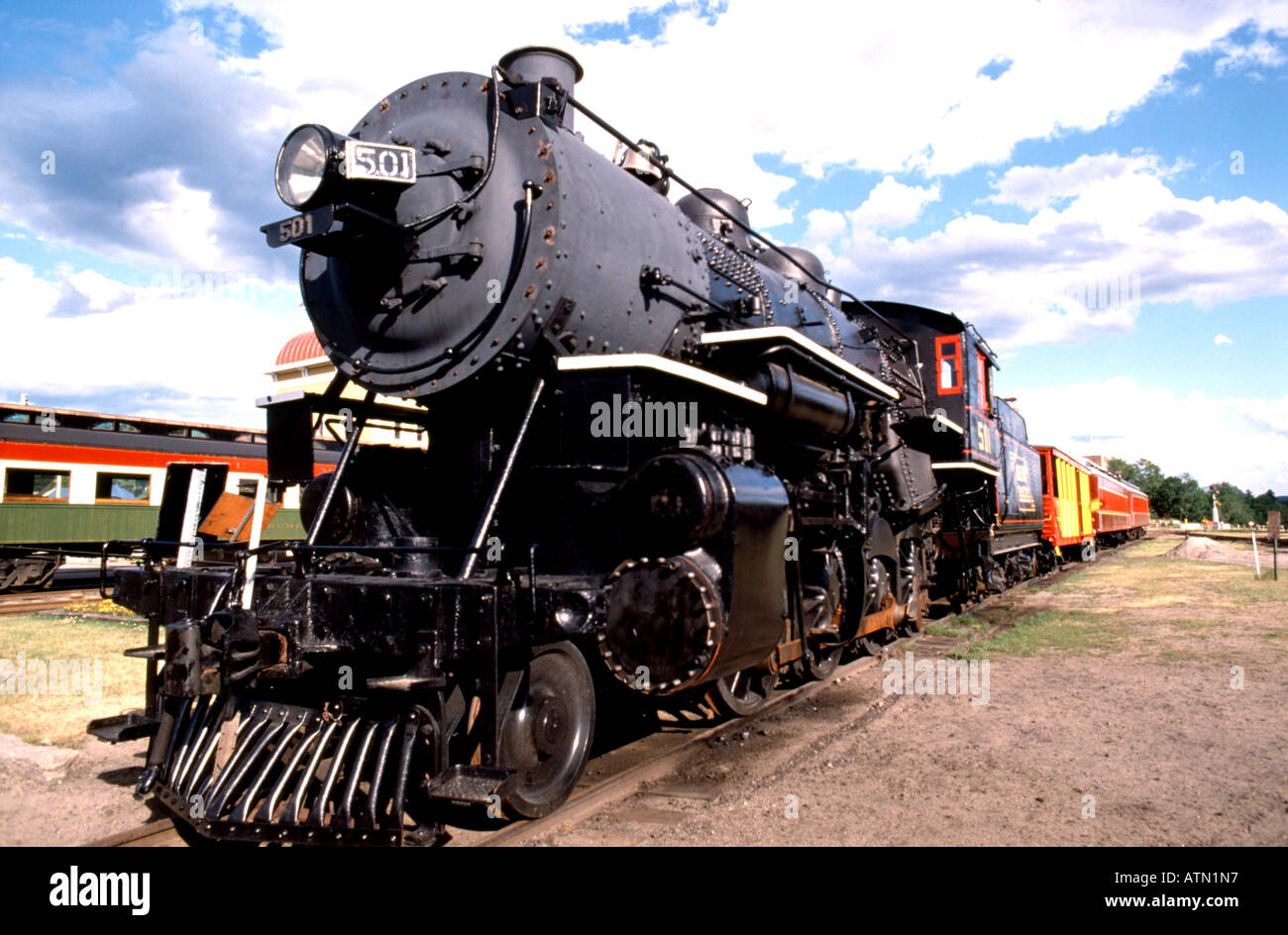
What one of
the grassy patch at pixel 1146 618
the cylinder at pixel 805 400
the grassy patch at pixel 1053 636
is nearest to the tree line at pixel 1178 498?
the grassy patch at pixel 1146 618

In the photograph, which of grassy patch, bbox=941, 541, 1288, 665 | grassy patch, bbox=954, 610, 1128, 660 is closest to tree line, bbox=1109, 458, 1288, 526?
grassy patch, bbox=941, 541, 1288, 665

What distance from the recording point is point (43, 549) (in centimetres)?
1602

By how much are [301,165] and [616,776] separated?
3.41 metres

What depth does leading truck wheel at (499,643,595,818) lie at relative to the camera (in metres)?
3.80

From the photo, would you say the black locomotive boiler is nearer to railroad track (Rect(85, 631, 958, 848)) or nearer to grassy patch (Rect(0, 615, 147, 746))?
railroad track (Rect(85, 631, 958, 848))

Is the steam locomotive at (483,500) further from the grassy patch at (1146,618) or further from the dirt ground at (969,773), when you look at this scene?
the grassy patch at (1146,618)

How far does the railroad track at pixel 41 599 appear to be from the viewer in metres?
12.8

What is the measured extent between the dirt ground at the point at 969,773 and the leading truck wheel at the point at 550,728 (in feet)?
0.72

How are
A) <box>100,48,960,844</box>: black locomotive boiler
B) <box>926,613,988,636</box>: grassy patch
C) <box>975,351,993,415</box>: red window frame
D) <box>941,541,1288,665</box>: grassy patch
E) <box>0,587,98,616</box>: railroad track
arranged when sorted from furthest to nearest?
<box>0,587,98,616</box>: railroad track < <box>975,351,993,415</box>: red window frame < <box>926,613,988,636</box>: grassy patch < <box>941,541,1288,665</box>: grassy patch < <box>100,48,960,844</box>: black locomotive boiler

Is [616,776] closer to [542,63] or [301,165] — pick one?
[301,165]

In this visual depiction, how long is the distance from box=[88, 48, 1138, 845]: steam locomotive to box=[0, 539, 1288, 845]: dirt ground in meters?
0.55

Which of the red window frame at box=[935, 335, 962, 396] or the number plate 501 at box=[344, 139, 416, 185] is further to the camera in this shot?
the red window frame at box=[935, 335, 962, 396]
